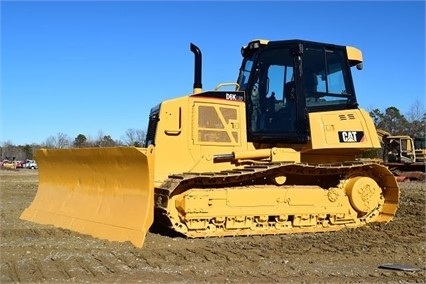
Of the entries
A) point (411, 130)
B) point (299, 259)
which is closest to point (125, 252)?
point (299, 259)

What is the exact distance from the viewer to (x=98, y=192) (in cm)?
879

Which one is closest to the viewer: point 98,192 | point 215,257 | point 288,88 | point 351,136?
point 215,257

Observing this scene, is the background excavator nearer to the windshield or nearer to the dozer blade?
the windshield

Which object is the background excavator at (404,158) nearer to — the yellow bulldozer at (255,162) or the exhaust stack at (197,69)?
the yellow bulldozer at (255,162)

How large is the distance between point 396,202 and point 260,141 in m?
2.68

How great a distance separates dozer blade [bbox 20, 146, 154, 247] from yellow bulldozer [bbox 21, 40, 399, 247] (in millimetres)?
27

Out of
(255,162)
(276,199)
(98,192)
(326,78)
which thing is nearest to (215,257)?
(276,199)

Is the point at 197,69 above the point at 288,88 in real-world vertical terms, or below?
above

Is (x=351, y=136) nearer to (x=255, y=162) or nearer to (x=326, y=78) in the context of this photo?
(x=326, y=78)

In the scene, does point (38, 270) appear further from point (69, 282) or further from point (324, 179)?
point (324, 179)

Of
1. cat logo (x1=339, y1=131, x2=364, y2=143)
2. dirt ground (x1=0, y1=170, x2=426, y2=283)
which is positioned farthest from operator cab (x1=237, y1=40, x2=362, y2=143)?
Answer: dirt ground (x1=0, y1=170, x2=426, y2=283)

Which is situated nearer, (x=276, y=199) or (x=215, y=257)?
(x=215, y=257)

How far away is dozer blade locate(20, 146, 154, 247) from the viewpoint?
→ 756 cm

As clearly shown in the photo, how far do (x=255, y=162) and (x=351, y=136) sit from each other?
6.13ft
